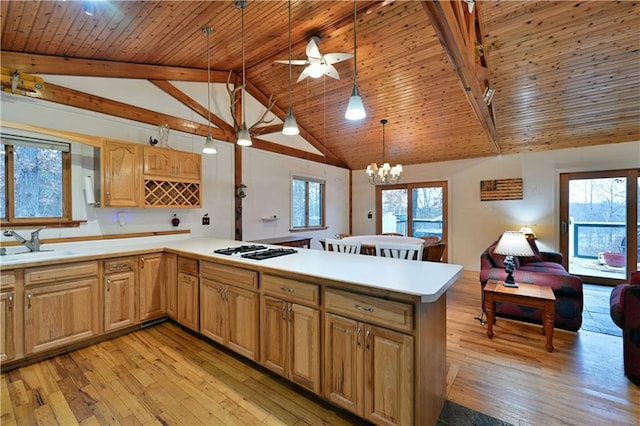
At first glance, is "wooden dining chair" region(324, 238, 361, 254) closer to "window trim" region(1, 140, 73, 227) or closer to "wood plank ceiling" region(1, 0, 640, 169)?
"wood plank ceiling" region(1, 0, 640, 169)

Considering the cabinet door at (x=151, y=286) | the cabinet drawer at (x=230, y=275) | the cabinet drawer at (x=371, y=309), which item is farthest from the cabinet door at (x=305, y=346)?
the cabinet door at (x=151, y=286)

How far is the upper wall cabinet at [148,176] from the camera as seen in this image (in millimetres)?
3080

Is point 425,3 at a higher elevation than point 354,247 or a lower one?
higher

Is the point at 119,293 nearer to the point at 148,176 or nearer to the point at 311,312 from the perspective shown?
the point at 148,176

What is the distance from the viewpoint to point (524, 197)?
5.53 m

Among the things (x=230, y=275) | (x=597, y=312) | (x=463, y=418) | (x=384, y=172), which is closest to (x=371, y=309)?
(x=463, y=418)

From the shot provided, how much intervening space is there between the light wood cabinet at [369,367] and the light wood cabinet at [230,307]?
2.36 feet

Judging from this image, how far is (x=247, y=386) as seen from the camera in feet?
6.97

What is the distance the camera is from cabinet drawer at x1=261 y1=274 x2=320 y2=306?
6.08 feet

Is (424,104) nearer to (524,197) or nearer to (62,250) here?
(524,197)

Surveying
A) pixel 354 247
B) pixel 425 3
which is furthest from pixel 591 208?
pixel 425 3

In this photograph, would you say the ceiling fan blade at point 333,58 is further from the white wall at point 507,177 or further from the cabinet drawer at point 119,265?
the white wall at point 507,177

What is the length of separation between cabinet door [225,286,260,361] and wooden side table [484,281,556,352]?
2306 millimetres

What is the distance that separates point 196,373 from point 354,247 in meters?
1.90
